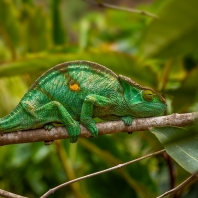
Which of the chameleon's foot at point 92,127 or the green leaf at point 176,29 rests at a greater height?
the green leaf at point 176,29

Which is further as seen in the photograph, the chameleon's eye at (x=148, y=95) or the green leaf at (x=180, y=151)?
the chameleon's eye at (x=148, y=95)

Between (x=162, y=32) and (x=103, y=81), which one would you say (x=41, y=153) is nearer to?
(x=103, y=81)

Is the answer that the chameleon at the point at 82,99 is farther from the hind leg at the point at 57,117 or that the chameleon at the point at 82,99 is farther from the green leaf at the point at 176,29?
the green leaf at the point at 176,29

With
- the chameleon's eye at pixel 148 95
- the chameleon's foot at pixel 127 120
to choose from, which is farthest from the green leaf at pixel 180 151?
the chameleon's eye at pixel 148 95

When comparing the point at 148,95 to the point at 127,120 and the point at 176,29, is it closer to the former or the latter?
the point at 127,120

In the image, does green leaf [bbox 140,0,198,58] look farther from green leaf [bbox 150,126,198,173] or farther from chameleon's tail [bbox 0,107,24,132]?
chameleon's tail [bbox 0,107,24,132]

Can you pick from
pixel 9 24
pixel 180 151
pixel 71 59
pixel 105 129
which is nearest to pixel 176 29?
Answer: pixel 180 151

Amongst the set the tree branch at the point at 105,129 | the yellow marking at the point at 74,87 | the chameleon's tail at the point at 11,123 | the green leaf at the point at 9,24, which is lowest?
the tree branch at the point at 105,129
